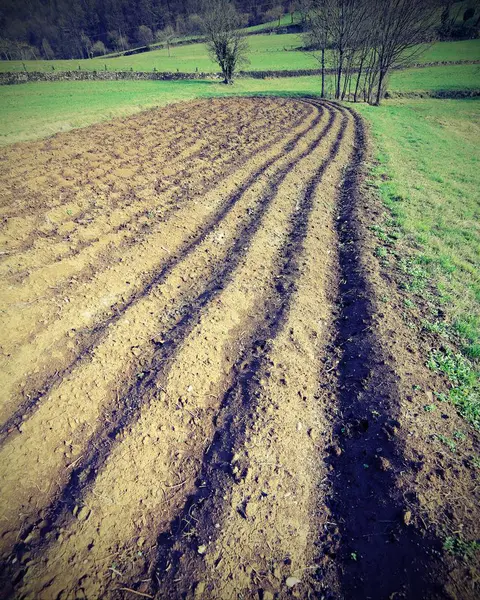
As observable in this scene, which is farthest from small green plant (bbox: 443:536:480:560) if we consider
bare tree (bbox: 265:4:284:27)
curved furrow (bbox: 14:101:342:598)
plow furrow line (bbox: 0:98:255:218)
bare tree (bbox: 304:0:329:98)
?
bare tree (bbox: 265:4:284:27)

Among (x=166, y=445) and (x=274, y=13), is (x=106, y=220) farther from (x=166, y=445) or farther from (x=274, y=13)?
(x=274, y=13)

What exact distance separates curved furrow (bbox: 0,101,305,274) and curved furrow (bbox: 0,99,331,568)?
2281 millimetres

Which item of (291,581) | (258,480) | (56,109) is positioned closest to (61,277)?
(258,480)

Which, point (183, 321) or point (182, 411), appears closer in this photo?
point (182, 411)

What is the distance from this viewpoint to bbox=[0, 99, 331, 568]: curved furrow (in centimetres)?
371

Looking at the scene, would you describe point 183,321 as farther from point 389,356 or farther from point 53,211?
point 53,211

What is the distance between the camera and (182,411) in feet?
14.7

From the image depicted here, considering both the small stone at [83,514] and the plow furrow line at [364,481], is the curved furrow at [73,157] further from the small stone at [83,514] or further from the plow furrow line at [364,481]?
the plow furrow line at [364,481]

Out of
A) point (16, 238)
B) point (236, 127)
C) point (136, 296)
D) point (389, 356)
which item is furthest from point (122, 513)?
point (236, 127)

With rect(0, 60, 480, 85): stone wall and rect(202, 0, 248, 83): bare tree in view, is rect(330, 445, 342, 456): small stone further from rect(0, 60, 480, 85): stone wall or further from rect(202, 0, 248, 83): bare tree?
rect(0, 60, 480, 85): stone wall

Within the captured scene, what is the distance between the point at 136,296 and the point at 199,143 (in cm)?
1115

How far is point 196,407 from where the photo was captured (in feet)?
14.9

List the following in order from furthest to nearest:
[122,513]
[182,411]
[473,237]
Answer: [473,237], [182,411], [122,513]

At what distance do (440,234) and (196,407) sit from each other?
318 inches
